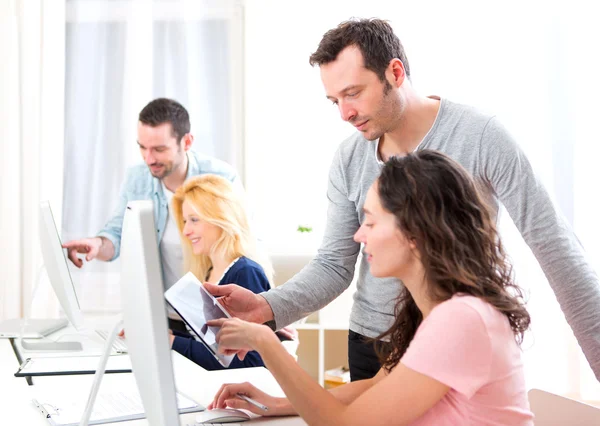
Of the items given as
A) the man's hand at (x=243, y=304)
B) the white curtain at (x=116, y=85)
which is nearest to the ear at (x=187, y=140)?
the white curtain at (x=116, y=85)

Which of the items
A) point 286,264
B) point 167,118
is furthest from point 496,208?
point 286,264

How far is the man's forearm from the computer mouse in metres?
1.70

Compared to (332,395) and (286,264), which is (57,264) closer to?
(332,395)

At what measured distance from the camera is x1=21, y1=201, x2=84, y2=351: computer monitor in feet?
7.14

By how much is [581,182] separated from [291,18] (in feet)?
5.98

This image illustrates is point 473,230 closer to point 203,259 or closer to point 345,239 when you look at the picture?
point 345,239

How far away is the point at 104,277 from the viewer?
4.23 metres

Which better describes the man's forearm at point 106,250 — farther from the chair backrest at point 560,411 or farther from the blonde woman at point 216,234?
the chair backrest at point 560,411

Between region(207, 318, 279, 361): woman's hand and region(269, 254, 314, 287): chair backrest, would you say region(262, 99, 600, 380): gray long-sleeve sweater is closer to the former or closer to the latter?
region(207, 318, 279, 361): woman's hand

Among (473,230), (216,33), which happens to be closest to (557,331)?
(216,33)

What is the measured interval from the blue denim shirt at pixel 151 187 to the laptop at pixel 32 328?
1.98 ft

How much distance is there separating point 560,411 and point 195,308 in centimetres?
85

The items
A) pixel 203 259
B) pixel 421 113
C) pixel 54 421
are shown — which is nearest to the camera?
pixel 54 421

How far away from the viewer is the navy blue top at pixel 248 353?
7.47 feet
